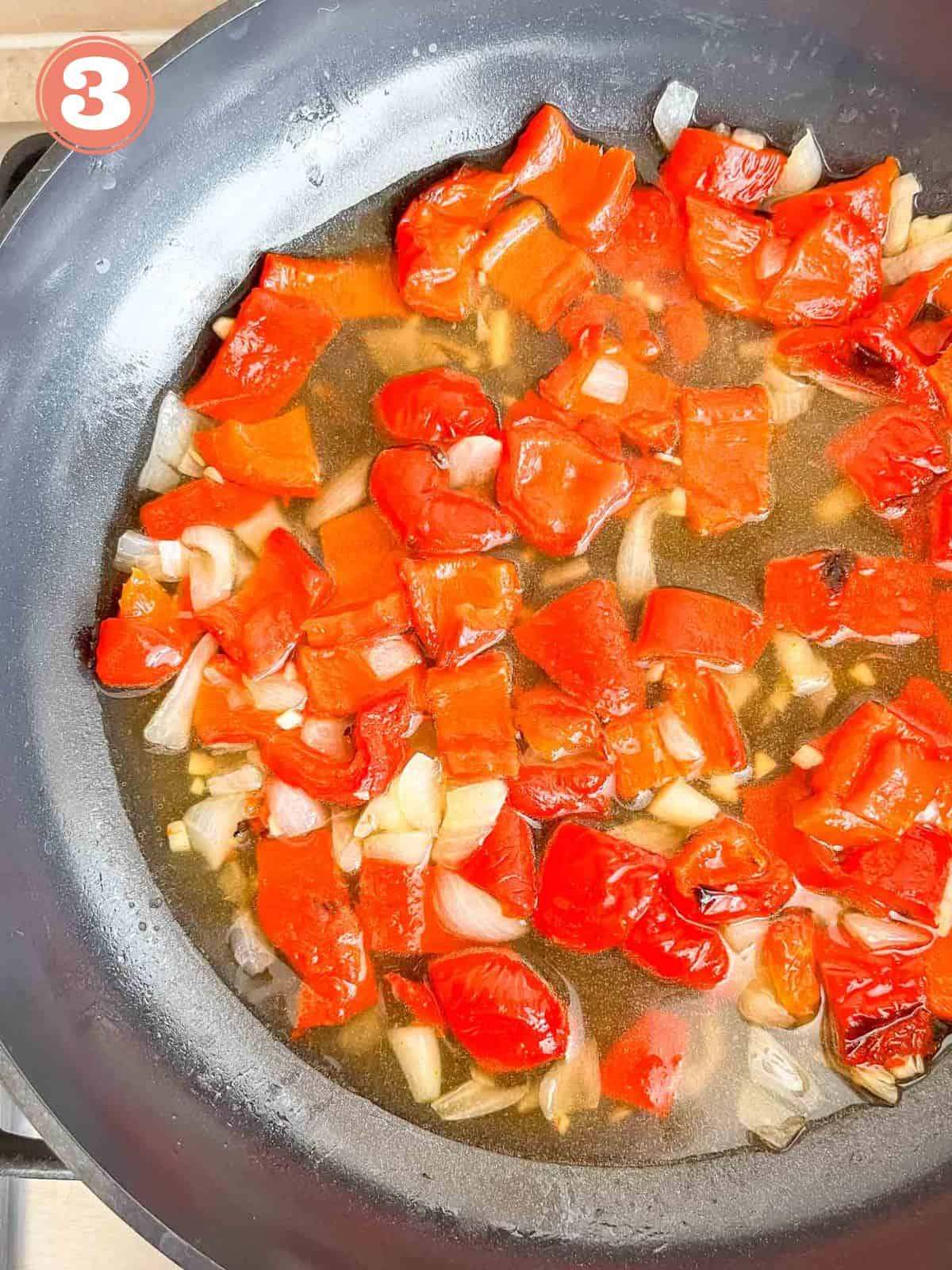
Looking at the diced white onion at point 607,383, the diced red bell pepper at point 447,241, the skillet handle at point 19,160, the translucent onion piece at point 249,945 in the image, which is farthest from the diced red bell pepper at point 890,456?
the skillet handle at point 19,160

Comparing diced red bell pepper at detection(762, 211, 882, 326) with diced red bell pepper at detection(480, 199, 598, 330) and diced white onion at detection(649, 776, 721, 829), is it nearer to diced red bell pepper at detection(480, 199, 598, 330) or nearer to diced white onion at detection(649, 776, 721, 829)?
diced red bell pepper at detection(480, 199, 598, 330)

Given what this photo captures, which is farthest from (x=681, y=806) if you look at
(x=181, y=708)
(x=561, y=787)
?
(x=181, y=708)

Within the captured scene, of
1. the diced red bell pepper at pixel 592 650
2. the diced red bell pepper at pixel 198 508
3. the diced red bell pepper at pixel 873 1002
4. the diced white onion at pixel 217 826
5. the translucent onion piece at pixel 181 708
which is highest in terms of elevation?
the diced red bell pepper at pixel 198 508

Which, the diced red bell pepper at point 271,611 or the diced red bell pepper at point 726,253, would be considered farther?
the diced red bell pepper at point 726,253

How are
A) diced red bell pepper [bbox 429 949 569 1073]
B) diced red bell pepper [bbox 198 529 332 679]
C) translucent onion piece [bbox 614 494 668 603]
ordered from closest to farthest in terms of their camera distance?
diced red bell pepper [bbox 429 949 569 1073]
diced red bell pepper [bbox 198 529 332 679]
translucent onion piece [bbox 614 494 668 603]

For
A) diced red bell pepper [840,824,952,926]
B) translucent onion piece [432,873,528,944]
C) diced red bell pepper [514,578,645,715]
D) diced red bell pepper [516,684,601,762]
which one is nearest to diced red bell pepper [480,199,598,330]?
diced red bell pepper [514,578,645,715]

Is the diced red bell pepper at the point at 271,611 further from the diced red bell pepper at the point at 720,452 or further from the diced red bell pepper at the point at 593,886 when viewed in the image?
the diced red bell pepper at the point at 720,452

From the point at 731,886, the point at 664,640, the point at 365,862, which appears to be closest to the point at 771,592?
the point at 664,640
